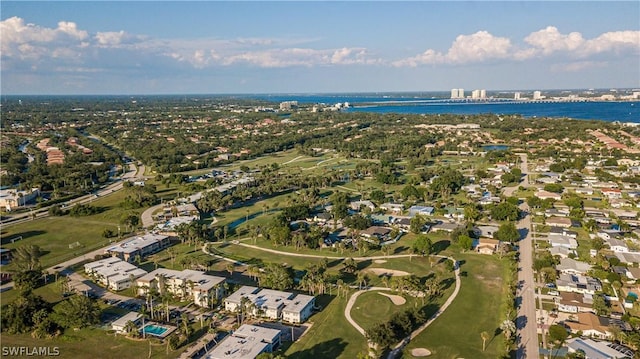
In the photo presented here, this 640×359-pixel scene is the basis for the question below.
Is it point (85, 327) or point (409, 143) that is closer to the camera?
point (85, 327)

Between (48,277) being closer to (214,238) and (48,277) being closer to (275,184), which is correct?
(214,238)

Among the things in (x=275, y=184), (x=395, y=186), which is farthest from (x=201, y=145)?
(x=395, y=186)

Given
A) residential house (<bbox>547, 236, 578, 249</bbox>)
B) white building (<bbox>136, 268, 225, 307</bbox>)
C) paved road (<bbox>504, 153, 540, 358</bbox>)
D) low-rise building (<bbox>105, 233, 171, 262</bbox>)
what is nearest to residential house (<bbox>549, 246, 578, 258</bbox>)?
residential house (<bbox>547, 236, 578, 249</bbox>)

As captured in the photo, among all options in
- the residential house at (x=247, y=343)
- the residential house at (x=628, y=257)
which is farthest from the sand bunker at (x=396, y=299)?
the residential house at (x=628, y=257)

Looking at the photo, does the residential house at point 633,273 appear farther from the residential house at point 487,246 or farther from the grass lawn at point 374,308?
the grass lawn at point 374,308

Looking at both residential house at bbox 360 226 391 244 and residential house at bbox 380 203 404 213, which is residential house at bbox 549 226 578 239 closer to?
residential house at bbox 360 226 391 244

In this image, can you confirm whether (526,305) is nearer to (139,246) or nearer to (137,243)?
(139,246)

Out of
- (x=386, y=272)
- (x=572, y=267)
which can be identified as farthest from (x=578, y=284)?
(x=386, y=272)
